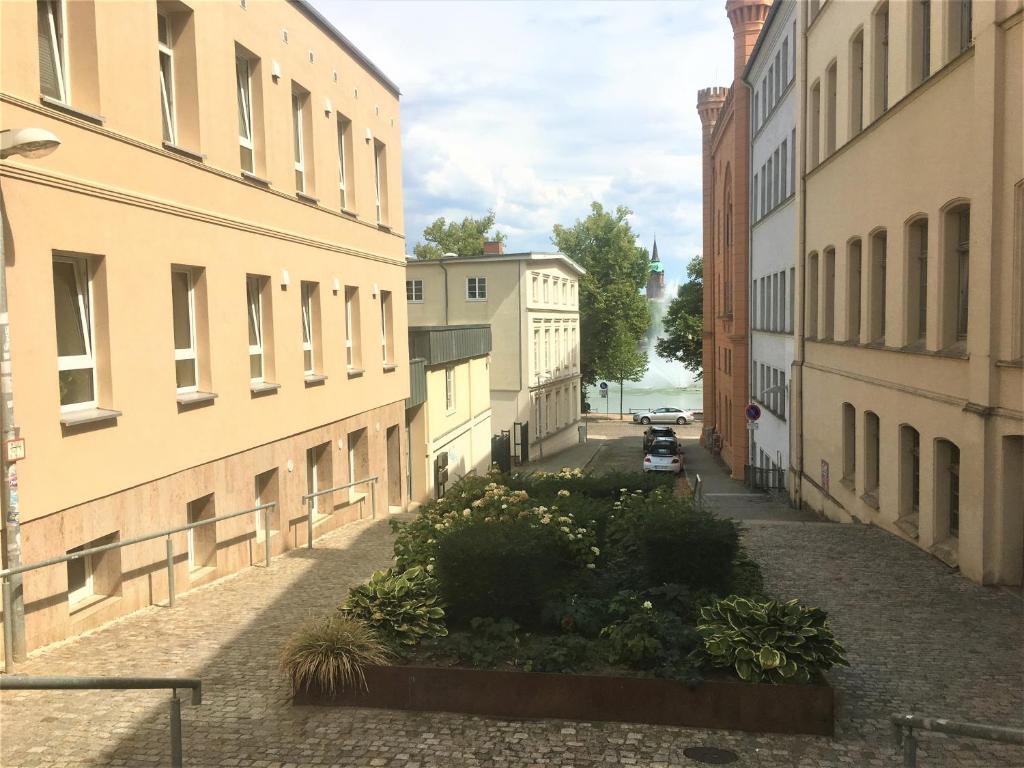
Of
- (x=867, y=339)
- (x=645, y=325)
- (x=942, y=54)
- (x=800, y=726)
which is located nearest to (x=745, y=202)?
(x=867, y=339)

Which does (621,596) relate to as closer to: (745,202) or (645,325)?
(745,202)

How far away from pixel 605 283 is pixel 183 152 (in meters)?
63.9

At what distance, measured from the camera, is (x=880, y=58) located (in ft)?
55.3

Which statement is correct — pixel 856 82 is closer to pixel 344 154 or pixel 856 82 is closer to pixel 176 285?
pixel 344 154

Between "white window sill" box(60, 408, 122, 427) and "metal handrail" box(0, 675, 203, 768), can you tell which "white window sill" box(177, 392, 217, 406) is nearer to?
"white window sill" box(60, 408, 122, 427)

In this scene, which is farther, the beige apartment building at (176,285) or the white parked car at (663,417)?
the white parked car at (663,417)

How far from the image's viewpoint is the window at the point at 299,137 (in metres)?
17.0

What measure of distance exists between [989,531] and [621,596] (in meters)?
5.56

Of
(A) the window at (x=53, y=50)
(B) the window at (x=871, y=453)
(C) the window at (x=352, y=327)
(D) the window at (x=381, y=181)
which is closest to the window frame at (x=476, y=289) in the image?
(D) the window at (x=381, y=181)

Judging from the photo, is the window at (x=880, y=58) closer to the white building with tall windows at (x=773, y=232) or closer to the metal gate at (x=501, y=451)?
the white building with tall windows at (x=773, y=232)

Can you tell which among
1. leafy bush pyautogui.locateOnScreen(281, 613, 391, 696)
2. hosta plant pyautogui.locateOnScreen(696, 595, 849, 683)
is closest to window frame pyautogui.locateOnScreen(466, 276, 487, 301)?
leafy bush pyautogui.locateOnScreen(281, 613, 391, 696)

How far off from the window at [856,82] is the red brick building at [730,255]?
18.2 metres

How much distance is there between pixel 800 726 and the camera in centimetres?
685

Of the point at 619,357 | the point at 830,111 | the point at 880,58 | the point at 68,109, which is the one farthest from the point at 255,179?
the point at 619,357
